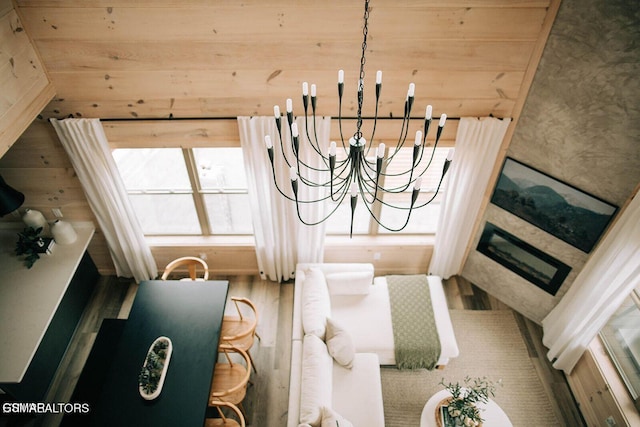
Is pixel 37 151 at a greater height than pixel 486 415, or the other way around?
pixel 37 151

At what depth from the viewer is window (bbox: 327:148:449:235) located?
4750 millimetres

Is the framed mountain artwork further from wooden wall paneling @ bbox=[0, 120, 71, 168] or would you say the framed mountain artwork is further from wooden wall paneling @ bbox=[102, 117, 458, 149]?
wooden wall paneling @ bbox=[0, 120, 71, 168]

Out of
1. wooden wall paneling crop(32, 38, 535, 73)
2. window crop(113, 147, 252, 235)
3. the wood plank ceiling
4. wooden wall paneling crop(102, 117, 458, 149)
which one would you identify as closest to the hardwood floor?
window crop(113, 147, 252, 235)

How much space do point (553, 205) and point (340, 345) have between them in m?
2.54

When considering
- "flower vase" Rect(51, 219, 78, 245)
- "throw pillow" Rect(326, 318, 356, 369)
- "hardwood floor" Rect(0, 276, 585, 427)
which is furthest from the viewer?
"flower vase" Rect(51, 219, 78, 245)

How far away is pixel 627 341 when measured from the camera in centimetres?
372

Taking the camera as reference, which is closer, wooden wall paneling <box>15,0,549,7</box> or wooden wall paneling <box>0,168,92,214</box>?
wooden wall paneling <box>15,0,549,7</box>

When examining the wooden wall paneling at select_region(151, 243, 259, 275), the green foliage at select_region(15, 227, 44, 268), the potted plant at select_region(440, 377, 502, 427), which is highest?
the wooden wall paneling at select_region(151, 243, 259, 275)

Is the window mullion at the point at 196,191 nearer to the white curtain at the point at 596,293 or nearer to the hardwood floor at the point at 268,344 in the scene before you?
the hardwood floor at the point at 268,344

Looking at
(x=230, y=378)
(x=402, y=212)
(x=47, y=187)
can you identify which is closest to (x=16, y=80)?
(x=47, y=187)

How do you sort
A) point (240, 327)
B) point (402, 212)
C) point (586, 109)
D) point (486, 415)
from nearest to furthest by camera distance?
point (586, 109), point (486, 415), point (240, 327), point (402, 212)

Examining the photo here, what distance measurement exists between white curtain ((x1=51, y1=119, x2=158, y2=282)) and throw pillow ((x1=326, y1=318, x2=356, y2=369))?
256cm

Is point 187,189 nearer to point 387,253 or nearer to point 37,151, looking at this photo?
point 37,151

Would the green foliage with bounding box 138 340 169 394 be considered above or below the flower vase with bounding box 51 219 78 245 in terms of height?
below
